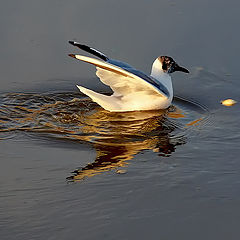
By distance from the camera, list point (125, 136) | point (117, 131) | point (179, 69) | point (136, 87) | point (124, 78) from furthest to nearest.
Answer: point (179, 69)
point (136, 87)
point (124, 78)
point (117, 131)
point (125, 136)

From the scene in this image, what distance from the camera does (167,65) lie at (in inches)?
331

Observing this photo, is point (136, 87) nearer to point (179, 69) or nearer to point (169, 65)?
point (169, 65)

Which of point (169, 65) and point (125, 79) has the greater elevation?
point (169, 65)

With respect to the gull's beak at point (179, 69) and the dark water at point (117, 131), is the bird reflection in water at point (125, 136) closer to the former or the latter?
the dark water at point (117, 131)

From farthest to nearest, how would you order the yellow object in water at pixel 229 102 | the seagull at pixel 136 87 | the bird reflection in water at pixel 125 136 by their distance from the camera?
1. the yellow object in water at pixel 229 102
2. the seagull at pixel 136 87
3. the bird reflection in water at pixel 125 136

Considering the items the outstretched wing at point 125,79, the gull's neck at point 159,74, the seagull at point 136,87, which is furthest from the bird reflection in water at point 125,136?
the gull's neck at point 159,74

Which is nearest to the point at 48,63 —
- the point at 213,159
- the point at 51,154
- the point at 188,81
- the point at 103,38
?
the point at 103,38

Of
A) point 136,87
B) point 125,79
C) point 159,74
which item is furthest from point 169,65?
point 125,79

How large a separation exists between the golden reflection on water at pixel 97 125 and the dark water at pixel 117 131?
0.01m

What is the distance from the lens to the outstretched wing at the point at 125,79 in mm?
7119

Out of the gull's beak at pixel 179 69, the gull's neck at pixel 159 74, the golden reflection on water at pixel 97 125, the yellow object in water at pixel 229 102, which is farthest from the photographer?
the gull's beak at pixel 179 69

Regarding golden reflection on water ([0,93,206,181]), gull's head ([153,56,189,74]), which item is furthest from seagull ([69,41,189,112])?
golden reflection on water ([0,93,206,181])

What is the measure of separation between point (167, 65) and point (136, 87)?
2.90 feet

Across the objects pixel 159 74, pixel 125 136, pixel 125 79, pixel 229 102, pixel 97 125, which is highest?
pixel 159 74
